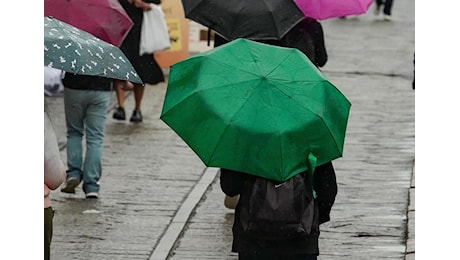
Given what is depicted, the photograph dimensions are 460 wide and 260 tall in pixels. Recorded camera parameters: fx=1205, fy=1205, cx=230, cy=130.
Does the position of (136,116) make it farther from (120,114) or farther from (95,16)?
(95,16)

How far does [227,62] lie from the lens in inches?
238

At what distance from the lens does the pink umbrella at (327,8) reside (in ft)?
29.0

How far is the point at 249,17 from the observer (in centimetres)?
847

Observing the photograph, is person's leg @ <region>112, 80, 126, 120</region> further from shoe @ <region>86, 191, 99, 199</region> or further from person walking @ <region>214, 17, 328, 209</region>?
person walking @ <region>214, 17, 328, 209</region>

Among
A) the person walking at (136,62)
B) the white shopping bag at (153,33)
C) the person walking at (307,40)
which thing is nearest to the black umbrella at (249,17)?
the person walking at (307,40)

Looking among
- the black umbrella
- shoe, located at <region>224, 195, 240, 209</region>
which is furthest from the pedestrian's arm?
shoe, located at <region>224, 195, 240, 209</region>

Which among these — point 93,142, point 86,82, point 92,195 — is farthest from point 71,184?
point 86,82

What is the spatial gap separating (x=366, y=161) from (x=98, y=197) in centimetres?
294

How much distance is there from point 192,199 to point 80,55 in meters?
3.99

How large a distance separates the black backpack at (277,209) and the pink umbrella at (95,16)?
3049 millimetres

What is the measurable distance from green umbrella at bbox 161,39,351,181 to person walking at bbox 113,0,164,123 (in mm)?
6743

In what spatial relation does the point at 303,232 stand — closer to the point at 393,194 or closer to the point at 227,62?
the point at 227,62

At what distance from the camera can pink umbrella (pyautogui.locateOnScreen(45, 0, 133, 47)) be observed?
8.55 metres

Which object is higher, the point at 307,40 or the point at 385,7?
the point at 307,40
